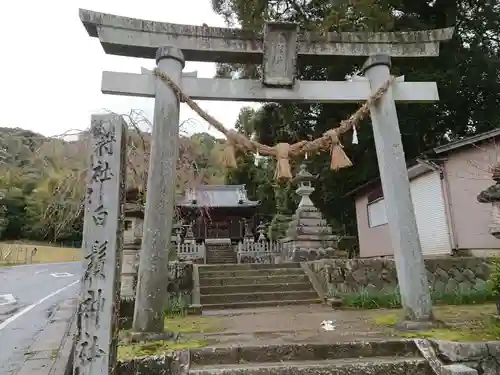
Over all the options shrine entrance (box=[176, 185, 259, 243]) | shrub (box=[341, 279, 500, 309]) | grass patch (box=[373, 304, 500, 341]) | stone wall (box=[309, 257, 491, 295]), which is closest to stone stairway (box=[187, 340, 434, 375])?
grass patch (box=[373, 304, 500, 341])

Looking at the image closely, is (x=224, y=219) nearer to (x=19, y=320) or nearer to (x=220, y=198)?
(x=220, y=198)

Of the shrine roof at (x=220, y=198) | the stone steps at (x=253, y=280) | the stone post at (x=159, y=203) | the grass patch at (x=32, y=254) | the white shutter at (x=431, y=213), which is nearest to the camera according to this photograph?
the stone post at (x=159, y=203)

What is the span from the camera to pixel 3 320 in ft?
27.3

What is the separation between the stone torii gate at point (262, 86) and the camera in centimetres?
541

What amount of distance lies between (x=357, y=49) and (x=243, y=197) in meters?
24.8

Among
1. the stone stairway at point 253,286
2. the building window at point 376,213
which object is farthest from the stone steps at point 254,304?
the building window at point 376,213

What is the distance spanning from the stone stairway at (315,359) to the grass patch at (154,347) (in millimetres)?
328

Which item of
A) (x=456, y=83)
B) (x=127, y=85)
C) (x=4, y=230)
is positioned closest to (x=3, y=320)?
(x=127, y=85)

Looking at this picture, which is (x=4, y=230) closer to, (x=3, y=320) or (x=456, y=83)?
(x=3, y=320)

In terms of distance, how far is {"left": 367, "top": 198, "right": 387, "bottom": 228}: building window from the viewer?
15836 millimetres

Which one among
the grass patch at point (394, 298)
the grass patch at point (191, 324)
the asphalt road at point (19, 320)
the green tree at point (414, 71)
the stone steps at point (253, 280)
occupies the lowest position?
the asphalt road at point (19, 320)

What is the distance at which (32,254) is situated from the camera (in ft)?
131

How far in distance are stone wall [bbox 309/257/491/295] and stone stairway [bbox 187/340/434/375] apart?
4963 millimetres

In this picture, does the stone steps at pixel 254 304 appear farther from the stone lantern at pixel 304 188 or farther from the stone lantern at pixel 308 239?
the stone lantern at pixel 304 188
